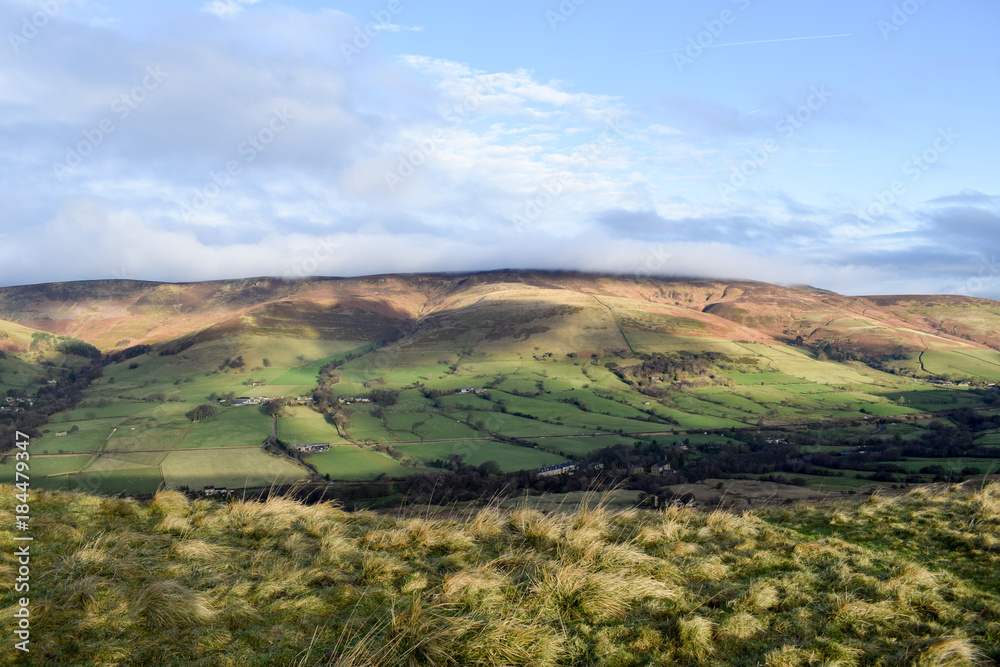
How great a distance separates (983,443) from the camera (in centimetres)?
5647

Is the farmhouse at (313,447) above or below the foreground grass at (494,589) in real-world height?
below

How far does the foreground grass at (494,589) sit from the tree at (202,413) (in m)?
81.9

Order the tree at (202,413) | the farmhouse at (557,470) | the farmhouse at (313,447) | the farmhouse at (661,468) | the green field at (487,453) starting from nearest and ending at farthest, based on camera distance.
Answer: the farmhouse at (661,468), the farmhouse at (557,470), the green field at (487,453), the farmhouse at (313,447), the tree at (202,413)

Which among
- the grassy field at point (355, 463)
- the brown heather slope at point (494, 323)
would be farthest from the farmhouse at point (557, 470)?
the brown heather slope at point (494, 323)

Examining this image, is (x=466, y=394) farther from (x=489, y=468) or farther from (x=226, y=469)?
(x=226, y=469)

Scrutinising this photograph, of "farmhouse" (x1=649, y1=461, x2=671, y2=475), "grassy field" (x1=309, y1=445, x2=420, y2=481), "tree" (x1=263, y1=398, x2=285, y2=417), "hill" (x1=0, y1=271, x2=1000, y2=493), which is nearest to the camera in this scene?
"farmhouse" (x1=649, y1=461, x2=671, y2=475)

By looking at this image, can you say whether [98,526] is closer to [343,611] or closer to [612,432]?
[343,611]

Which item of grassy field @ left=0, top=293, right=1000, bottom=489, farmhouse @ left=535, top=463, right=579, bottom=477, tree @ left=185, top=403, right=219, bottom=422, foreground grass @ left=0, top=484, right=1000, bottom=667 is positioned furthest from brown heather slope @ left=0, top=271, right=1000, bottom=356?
foreground grass @ left=0, top=484, right=1000, bottom=667

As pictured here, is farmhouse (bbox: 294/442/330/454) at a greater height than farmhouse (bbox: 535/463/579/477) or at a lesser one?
lesser

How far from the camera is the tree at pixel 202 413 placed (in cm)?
8038

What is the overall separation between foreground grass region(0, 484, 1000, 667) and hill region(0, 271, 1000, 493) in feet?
109

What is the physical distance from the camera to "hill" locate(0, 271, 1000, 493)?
60594 mm

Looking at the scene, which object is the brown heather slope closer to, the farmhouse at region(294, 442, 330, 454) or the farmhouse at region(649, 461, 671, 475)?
the farmhouse at region(294, 442, 330, 454)

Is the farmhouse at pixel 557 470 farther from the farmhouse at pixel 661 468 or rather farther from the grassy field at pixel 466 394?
the farmhouse at pixel 661 468
